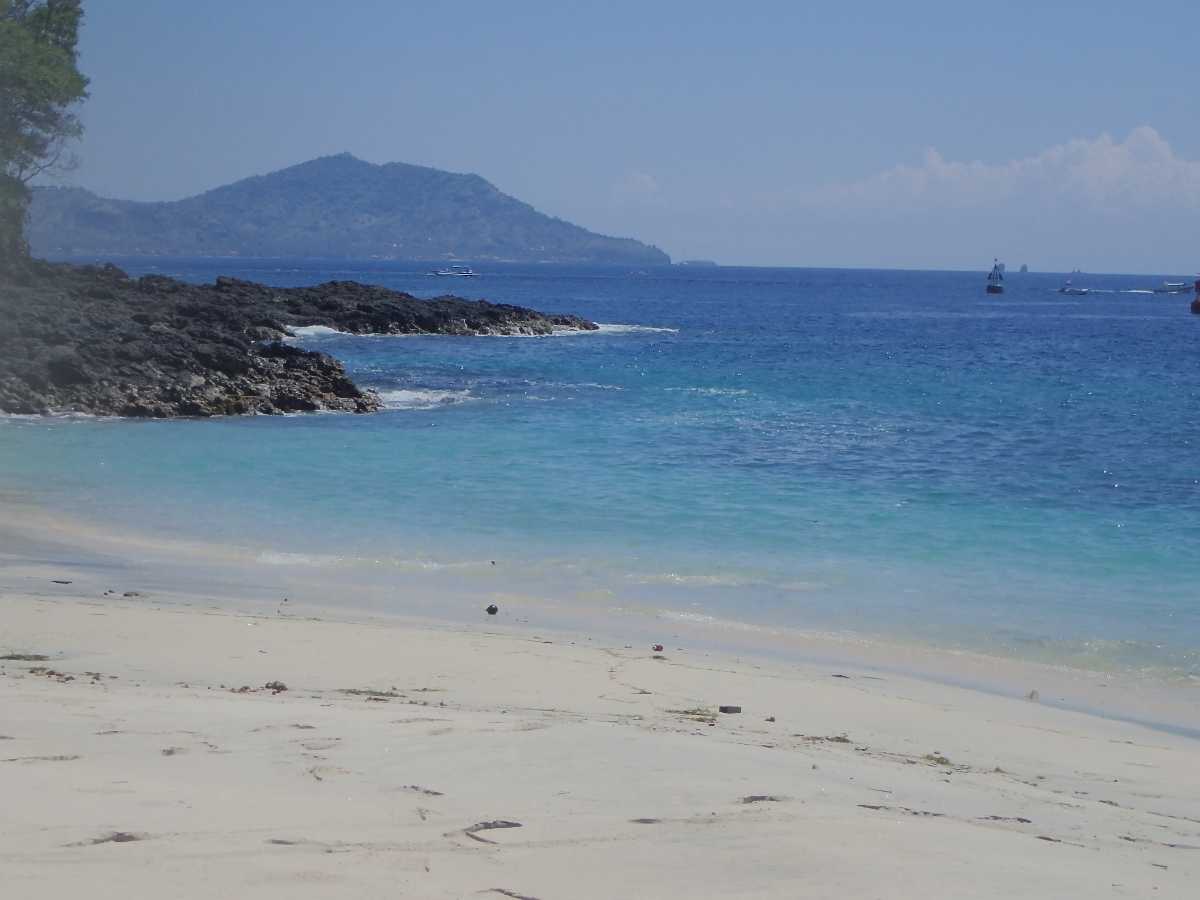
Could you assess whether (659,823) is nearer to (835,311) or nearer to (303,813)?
(303,813)

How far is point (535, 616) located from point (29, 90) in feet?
122

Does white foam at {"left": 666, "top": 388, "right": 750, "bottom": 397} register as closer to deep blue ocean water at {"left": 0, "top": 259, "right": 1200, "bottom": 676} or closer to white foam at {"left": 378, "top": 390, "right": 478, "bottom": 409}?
deep blue ocean water at {"left": 0, "top": 259, "right": 1200, "bottom": 676}

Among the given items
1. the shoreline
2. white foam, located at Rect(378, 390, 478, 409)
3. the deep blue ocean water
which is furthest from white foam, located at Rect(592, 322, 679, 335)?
the shoreline

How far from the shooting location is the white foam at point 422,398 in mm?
28344

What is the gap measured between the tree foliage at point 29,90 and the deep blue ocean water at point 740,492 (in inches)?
626

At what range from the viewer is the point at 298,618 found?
10.1 m

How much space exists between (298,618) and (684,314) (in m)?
70.7

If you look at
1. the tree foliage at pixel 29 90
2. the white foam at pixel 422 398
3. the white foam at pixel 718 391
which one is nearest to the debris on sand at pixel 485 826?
the white foam at pixel 422 398

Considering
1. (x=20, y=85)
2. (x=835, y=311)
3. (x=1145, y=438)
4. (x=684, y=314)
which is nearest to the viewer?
(x=1145, y=438)

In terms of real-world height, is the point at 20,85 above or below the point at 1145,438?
above

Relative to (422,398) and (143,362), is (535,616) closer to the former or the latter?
(422,398)

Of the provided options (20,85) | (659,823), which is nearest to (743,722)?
(659,823)

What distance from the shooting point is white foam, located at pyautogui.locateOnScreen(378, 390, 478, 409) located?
2834 cm

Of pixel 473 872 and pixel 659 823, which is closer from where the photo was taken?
pixel 473 872
